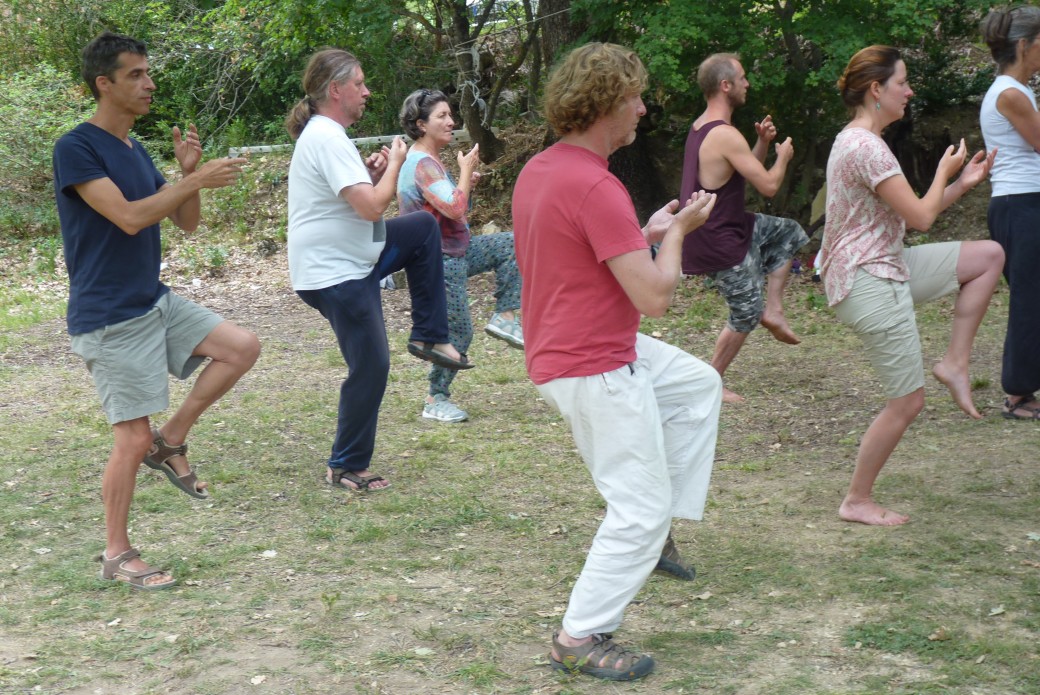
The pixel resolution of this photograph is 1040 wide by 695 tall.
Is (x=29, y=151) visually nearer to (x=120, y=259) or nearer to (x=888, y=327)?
Answer: (x=120, y=259)

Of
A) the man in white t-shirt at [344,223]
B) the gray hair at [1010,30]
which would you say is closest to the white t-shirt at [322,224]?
the man in white t-shirt at [344,223]

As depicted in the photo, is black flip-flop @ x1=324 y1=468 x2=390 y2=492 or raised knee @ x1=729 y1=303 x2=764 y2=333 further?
raised knee @ x1=729 y1=303 x2=764 y2=333

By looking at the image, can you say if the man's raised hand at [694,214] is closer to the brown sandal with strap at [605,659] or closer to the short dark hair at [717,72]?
the brown sandal with strap at [605,659]

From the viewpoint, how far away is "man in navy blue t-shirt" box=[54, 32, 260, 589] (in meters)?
4.18

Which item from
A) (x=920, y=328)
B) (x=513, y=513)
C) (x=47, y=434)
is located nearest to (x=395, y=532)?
(x=513, y=513)

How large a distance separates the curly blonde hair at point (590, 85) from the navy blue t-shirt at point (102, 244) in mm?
1835

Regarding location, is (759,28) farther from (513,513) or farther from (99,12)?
(99,12)

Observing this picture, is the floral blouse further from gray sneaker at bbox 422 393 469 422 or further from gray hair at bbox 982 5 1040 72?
gray hair at bbox 982 5 1040 72

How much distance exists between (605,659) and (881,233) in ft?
6.77

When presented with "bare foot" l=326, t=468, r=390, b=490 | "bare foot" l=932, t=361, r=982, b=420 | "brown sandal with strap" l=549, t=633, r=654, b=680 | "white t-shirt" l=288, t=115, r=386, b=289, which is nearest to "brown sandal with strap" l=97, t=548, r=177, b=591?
"bare foot" l=326, t=468, r=390, b=490

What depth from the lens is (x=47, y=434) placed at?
263 inches

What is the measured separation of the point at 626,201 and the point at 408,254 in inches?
99.2

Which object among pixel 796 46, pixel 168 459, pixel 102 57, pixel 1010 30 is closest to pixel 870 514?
pixel 1010 30

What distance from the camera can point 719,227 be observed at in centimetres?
640
